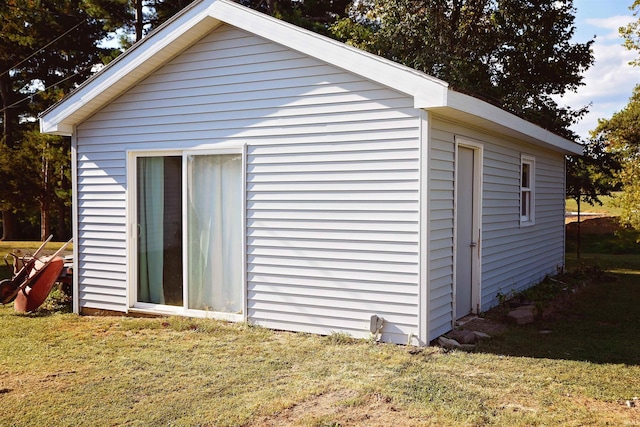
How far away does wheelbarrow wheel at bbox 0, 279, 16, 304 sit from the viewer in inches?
288

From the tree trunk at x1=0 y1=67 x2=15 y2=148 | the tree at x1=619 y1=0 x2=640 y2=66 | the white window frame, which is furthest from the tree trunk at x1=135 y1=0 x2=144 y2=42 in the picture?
the tree at x1=619 y1=0 x2=640 y2=66

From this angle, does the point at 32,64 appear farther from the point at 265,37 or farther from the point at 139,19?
the point at 265,37

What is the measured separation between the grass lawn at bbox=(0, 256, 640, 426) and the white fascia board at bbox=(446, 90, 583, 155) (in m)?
2.45

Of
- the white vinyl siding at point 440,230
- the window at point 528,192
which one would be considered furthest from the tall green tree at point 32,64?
the white vinyl siding at point 440,230

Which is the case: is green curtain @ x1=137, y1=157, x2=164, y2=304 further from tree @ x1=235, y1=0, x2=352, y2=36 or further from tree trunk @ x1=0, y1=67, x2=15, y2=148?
tree trunk @ x1=0, y1=67, x2=15, y2=148

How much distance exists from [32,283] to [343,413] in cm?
534

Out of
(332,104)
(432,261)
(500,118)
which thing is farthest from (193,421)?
(500,118)

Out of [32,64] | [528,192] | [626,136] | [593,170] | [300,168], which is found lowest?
[528,192]

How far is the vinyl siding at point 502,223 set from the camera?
6.01 m

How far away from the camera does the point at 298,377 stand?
15.7 ft

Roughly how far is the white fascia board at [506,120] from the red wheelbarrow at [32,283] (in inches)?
208

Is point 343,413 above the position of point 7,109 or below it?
below

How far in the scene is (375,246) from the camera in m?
5.83

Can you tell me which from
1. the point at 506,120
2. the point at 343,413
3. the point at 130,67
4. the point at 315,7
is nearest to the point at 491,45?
the point at 315,7
